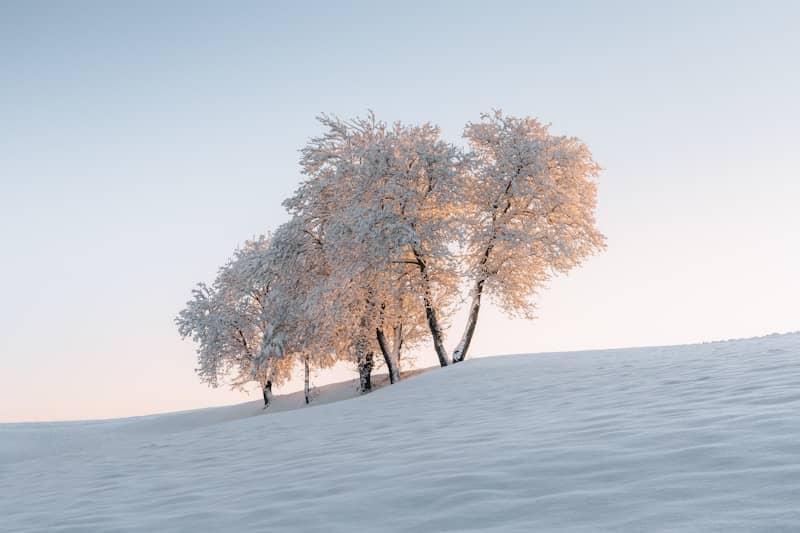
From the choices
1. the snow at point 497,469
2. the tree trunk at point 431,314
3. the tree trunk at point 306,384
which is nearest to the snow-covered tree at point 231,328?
the tree trunk at point 306,384

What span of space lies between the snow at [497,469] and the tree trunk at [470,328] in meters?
15.8

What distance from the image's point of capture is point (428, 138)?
29.8m

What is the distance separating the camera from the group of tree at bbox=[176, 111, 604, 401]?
27.0 m

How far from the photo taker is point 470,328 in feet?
92.9

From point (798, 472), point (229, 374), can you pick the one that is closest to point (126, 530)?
point (798, 472)

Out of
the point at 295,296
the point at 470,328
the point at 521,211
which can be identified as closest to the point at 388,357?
the point at 470,328

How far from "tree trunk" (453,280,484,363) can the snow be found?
1582 centimetres

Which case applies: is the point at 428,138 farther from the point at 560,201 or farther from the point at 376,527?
the point at 376,527

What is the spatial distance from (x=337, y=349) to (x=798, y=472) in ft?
94.1

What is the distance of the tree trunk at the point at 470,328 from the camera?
28016mm

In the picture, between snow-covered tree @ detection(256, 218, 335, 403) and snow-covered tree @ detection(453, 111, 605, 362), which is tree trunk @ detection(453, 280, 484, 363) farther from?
snow-covered tree @ detection(256, 218, 335, 403)

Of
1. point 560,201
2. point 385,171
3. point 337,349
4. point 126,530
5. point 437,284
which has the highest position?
point 385,171

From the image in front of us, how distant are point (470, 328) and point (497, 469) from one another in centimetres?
2341

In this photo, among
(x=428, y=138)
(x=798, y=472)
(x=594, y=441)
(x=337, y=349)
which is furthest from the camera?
(x=337, y=349)
